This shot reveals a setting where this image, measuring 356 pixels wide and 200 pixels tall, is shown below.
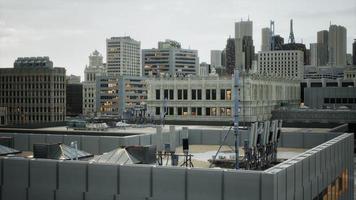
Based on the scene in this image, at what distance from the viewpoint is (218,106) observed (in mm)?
125938

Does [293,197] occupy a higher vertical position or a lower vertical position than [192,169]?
lower

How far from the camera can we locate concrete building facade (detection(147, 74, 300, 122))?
126 metres

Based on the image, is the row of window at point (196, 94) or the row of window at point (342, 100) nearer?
the row of window at point (196, 94)

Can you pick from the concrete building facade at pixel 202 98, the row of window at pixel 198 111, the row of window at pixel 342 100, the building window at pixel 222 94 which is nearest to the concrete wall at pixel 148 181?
the row of window at pixel 198 111

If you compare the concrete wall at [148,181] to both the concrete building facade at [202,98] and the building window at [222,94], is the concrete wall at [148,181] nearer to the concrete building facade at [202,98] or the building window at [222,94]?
the concrete building facade at [202,98]

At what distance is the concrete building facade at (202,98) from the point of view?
413ft

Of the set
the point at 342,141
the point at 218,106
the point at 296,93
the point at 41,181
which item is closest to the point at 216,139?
the point at 342,141

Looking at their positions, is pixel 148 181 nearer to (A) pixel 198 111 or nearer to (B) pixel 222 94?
(A) pixel 198 111

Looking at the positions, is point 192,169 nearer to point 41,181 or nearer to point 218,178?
point 218,178

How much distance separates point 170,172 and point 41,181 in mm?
8192

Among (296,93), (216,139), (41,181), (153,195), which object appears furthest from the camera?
(296,93)

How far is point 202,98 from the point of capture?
12800 cm

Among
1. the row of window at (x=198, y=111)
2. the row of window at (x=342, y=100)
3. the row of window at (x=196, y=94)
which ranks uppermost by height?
the row of window at (x=196, y=94)

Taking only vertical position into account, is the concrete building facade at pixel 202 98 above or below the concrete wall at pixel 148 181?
above
